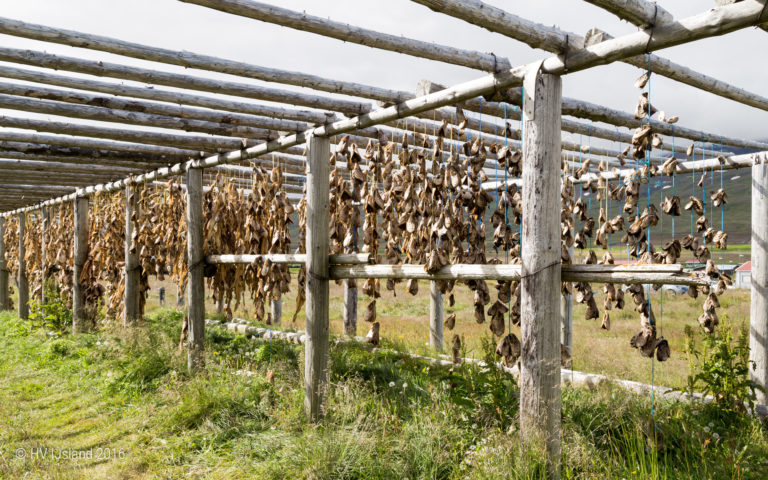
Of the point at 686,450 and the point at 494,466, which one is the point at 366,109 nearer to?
A: the point at 494,466

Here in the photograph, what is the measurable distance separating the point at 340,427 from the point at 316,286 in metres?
1.30

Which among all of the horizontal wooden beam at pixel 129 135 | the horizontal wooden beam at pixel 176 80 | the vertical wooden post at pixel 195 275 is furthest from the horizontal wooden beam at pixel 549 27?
the vertical wooden post at pixel 195 275

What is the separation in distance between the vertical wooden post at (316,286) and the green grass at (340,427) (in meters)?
0.19

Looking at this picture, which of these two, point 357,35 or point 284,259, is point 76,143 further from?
point 357,35

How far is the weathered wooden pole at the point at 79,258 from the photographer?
970 centimetres

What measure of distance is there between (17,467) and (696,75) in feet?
20.3

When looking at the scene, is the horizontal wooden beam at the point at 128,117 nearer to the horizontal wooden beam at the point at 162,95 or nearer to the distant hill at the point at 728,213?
the horizontal wooden beam at the point at 162,95

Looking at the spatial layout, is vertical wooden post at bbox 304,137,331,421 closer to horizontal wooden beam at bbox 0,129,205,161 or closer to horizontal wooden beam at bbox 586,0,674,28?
horizontal wooden beam at bbox 0,129,205,161

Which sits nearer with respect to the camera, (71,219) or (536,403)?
(536,403)

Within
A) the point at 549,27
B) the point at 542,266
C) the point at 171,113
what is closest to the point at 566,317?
the point at 542,266

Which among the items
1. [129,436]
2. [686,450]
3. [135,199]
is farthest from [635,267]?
[135,199]

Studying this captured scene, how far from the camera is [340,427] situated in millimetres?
4059

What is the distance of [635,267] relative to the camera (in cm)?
302

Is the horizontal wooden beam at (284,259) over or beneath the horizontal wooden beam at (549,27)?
beneath
